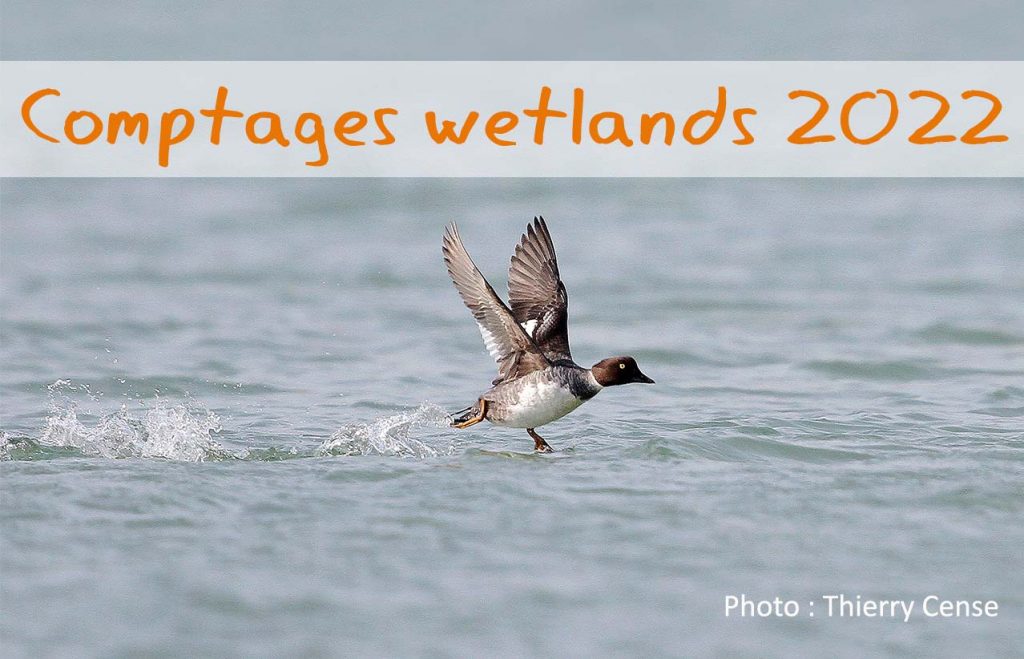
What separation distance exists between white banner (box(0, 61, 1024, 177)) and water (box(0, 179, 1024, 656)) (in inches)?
104

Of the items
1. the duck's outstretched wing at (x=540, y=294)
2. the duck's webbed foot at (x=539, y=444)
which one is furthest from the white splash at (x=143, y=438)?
the duck's outstretched wing at (x=540, y=294)

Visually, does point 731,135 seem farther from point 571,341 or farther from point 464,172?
point 571,341

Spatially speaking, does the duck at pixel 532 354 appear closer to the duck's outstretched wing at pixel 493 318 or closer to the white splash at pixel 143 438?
the duck's outstretched wing at pixel 493 318

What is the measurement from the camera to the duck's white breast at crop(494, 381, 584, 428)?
847cm

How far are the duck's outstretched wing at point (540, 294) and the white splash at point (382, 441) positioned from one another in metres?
0.88

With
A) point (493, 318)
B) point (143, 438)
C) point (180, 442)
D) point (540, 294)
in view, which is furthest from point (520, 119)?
point (180, 442)

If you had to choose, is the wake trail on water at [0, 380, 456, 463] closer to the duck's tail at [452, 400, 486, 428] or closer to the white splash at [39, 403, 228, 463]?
the white splash at [39, 403, 228, 463]

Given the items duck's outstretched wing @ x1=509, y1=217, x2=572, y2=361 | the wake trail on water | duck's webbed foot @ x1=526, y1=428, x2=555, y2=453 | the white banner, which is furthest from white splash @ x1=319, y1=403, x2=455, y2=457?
the white banner

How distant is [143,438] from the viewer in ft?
28.5

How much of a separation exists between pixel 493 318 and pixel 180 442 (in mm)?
1930

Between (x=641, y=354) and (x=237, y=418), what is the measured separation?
168 inches

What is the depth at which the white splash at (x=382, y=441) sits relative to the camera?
28.1 feet

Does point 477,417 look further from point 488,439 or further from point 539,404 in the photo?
point 488,439

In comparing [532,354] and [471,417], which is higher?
[532,354]
